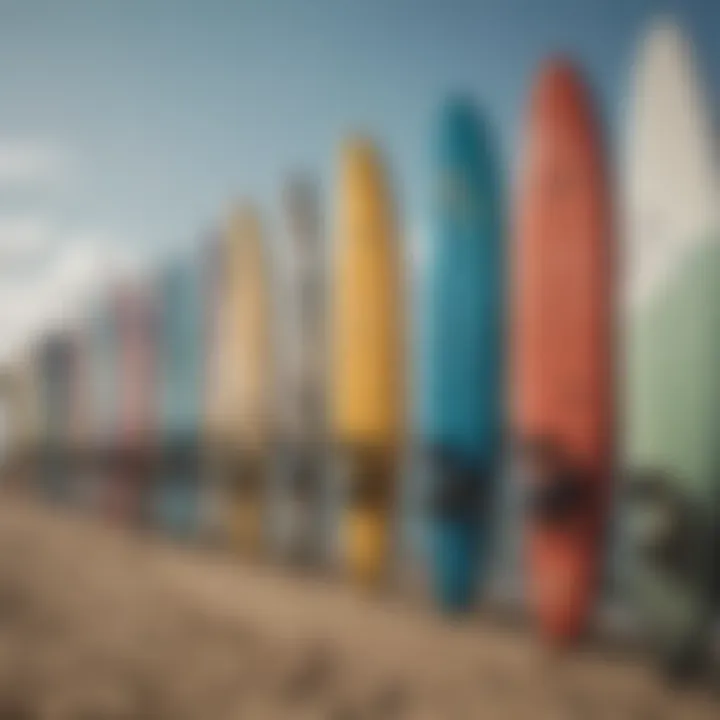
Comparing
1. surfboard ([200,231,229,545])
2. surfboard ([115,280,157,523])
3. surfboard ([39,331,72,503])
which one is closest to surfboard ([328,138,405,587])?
surfboard ([200,231,229,545])

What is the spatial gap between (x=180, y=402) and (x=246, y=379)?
0.10 metres

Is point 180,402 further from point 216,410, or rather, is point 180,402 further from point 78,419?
point 78,419

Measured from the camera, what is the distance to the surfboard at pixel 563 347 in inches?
46.7

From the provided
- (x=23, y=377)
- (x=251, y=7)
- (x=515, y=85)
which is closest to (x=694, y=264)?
(x=515, y=85)

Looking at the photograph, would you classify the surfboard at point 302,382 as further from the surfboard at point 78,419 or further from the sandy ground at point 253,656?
the surfboard at point 78,419

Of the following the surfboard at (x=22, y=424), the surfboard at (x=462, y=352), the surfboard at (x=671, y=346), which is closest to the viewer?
the surfboard at (x=671, y=346)

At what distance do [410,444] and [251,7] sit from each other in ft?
1.76

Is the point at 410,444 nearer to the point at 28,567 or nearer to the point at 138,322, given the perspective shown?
the point at 138,322

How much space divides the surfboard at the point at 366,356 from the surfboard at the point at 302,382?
0.8 inches

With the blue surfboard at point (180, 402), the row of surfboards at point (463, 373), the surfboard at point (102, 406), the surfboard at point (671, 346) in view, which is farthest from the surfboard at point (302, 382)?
the surfboard at point (671, 346)

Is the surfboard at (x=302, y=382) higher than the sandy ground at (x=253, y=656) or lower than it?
higher

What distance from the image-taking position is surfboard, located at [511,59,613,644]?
1187 millimetres

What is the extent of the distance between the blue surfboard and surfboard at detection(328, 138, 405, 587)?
18 cm

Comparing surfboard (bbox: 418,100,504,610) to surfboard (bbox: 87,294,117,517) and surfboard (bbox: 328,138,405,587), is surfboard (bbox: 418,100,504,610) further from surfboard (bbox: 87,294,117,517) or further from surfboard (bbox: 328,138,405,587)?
surfboard (bbox: 87,294,117,517)
